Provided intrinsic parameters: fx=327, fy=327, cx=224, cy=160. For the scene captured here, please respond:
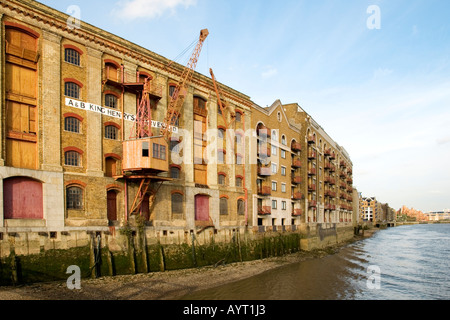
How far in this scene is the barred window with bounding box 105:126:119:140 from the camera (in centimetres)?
2542

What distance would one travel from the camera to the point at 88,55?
2434 centimetres

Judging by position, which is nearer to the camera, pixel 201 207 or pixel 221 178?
pixel 201 207

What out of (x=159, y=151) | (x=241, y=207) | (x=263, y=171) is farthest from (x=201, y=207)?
(x=263, y=171)

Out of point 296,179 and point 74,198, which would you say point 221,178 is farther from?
point 296,179

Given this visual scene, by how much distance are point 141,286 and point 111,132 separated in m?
11.9

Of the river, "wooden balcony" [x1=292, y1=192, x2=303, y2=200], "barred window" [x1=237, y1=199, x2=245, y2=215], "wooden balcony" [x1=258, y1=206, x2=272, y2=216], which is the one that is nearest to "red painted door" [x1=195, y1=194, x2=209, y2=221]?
"barred window" [x1=237, y1=199, x2=245, y2=215]

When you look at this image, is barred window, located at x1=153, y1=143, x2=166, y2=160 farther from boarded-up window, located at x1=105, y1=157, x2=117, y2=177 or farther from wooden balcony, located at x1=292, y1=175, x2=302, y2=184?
wooden balcony, located at x1=292, y1=175, x2=302, y2=184

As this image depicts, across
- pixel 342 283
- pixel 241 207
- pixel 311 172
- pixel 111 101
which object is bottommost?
pixel 342 283

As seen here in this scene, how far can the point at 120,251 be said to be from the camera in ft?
78.5

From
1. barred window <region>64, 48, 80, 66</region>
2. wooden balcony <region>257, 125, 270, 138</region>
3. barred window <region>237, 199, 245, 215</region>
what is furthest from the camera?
wooden balcony <region>257, 125, 270, 138</region>

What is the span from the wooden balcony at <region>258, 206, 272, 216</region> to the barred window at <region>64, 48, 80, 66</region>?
86.2ft

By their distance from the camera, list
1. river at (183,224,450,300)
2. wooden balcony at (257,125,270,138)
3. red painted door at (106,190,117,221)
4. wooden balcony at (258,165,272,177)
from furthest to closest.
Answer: wooden balcony at (257,125,270,138)
wooden balcony at (258,165,272,177)
red painted door at (106,190,117,221)
river at (183,224,450,300)

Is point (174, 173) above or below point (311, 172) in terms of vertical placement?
below
